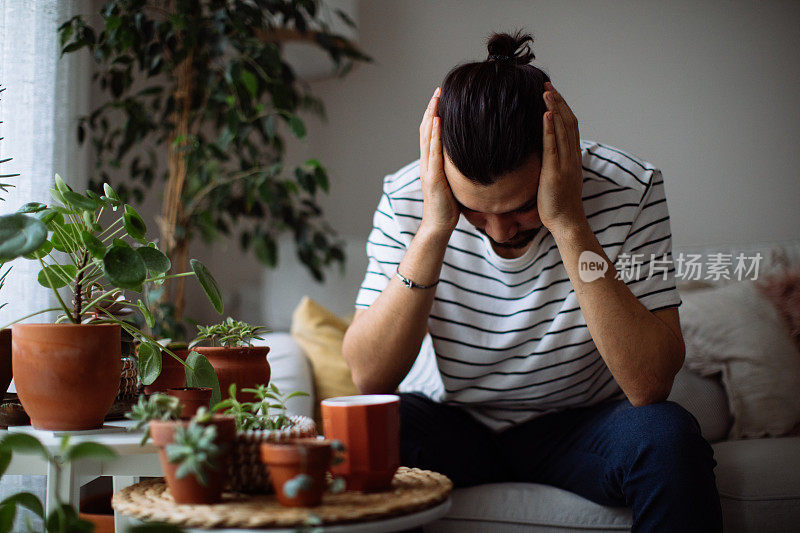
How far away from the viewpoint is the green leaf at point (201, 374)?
0.82 m

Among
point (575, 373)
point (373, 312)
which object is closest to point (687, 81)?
point (575, 373)

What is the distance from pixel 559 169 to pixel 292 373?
2.78 ft

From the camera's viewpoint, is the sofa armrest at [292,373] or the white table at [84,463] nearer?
the white table at [84,463]

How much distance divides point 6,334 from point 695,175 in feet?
6.47

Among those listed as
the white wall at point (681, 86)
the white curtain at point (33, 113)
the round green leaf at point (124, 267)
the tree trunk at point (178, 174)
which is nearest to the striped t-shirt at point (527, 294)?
the round green leaf at point (124, 267)

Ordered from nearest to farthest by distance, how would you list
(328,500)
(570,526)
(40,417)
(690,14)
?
1. (328,500)
2. (40,417)
3. (570,526)
4. (690,14)

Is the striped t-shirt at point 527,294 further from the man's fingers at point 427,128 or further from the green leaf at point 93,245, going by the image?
the green leaf at point 93,245

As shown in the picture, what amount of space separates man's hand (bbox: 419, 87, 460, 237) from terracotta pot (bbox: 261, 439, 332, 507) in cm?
53

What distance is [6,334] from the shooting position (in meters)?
0.85

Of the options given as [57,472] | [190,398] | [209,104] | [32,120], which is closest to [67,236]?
[190,398]

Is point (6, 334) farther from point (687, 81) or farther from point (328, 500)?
point (687, 81)

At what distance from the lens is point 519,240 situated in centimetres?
115

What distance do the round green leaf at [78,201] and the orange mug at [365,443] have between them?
0.36 metres

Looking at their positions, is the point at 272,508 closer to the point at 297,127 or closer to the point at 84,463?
the point at 84,463
